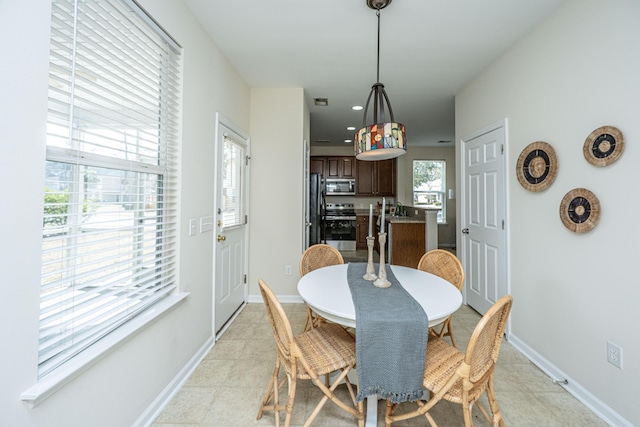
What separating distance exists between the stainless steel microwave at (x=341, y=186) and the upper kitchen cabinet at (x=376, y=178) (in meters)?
0.12

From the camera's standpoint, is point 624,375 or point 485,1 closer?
point 624,375

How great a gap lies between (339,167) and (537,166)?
4695 millimetres

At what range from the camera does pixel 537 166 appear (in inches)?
83.1

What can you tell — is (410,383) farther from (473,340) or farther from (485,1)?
(485,1)

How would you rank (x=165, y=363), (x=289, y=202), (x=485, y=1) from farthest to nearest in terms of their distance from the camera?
(x=289, y=202) < (x=485, y=1) < (x=165, y=363)

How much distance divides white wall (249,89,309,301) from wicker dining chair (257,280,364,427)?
1752 millimetres

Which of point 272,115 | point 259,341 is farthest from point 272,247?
point 272,115

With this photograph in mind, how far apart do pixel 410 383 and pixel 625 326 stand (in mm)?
1304

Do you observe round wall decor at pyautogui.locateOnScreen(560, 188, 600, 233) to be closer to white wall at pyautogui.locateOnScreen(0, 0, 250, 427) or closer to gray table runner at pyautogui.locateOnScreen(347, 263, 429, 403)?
gray table runner at pyautogui.locateOnScreen(347, 263, 429, 403)

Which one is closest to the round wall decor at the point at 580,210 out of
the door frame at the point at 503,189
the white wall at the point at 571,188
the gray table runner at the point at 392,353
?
the white wall at the point at 571,188

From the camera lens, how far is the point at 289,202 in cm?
329

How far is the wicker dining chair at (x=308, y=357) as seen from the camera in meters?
1.24

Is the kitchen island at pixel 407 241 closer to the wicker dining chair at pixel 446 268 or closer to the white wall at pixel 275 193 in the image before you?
the white wall at pixel 275 193

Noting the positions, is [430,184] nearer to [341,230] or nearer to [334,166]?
[334,166]
